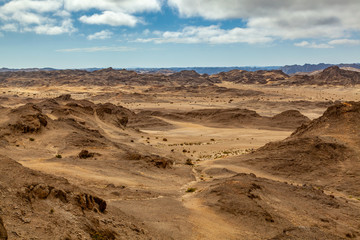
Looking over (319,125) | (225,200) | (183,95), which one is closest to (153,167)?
(225,200)

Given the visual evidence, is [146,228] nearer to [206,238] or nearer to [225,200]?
[206,238]

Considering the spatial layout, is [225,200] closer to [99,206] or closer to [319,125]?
[99,206]

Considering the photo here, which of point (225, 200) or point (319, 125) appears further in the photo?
point (319, 125)

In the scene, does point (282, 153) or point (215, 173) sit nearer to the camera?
point (215, 173)

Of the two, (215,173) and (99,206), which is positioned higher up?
(99,206)

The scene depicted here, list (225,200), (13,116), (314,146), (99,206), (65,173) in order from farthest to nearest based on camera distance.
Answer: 1. (13,116)
2. (314,146)
3. (65,173)
4. (225,200)
5. (99,206)

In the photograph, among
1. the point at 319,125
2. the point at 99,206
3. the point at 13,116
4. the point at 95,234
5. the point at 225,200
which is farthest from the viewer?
the point at 13,116

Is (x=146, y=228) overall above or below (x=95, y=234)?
below

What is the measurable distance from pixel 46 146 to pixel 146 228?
17037 millimetres

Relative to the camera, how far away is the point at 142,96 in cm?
10200

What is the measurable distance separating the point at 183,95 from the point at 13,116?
8351 centimetres

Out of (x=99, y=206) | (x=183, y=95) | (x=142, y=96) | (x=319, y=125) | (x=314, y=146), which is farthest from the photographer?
(x=183, y=95)

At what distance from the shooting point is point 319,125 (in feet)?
95.6

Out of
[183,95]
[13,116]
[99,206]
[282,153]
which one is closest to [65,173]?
[99,206]
